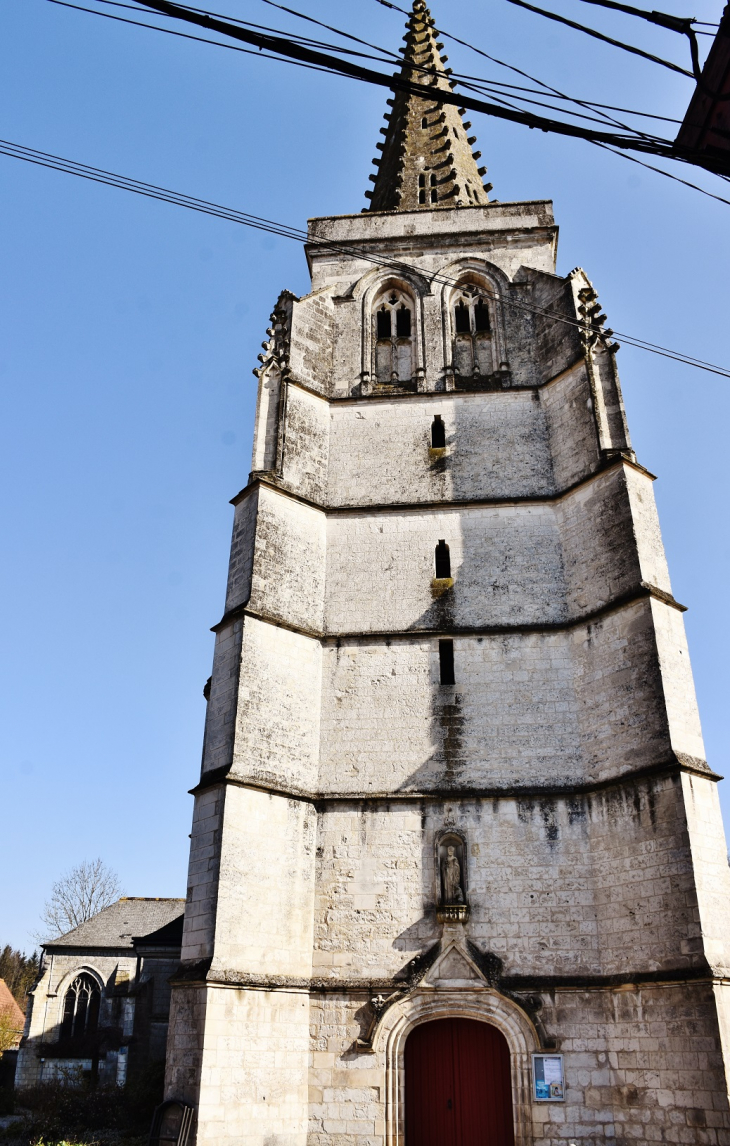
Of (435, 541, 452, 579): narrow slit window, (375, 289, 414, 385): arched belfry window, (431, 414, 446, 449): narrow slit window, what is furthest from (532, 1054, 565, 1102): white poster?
(375, 289, 414, 385): arched belfry window

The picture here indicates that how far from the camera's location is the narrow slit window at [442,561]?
47.3 ft

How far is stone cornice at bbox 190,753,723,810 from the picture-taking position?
450 inches

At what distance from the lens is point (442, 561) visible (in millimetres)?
14547

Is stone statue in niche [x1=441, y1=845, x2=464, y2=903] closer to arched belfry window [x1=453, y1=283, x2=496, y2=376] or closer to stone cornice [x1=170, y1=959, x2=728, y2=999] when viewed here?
stone cornice [x1=170, y1=959, x2=728, y2=999]

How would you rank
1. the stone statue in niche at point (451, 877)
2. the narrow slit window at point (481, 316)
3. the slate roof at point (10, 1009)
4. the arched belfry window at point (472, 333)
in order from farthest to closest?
the slate roof at point (10, 1009), the narrow slit window at point (481, 316), the arched belfry window at point (472, 333), the stone statue in niche at point (451, 877)

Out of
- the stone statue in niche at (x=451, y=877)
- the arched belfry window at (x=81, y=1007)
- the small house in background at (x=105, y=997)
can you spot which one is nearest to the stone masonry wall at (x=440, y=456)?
the stone statue in niche at (x=451, y=877)

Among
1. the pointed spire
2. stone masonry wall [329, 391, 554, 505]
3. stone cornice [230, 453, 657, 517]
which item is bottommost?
stone cornice [230, 453, 657, 517]

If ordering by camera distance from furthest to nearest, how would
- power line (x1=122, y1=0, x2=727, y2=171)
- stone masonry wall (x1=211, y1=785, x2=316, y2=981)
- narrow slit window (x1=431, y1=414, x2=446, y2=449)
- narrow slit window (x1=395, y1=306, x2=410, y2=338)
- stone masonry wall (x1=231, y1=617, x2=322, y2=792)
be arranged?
narrow slit window (x1=395, y1=306, x2=410, y2=338), narrow slit window (x1=431, y1=414, x2=446, y2=449), stone masonry wall (x1=231, y1=617, x2=322, y2=792), stone masonry wall (x1=211, y1=785, x2=316, y2=981), power line (x1=122, y1=0, x2=727, y2=171)

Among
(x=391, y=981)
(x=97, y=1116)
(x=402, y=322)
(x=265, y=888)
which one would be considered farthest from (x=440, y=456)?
(x=97, y=1116)

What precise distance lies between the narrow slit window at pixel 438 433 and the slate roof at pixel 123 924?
18.1 m

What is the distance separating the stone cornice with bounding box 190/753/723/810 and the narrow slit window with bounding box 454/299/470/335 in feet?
29.5

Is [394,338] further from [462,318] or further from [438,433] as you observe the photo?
[438,433]

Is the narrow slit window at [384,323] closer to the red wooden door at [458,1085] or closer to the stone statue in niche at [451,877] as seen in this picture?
the stone statue in niche at [451,877]

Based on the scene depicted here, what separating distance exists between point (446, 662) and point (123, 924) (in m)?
20.3
